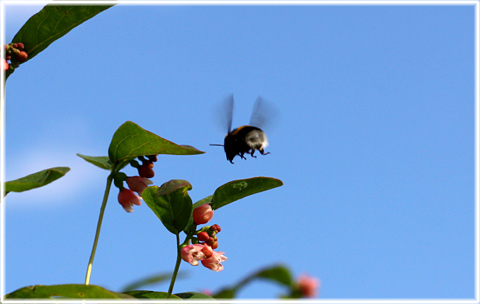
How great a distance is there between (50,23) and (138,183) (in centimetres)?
93

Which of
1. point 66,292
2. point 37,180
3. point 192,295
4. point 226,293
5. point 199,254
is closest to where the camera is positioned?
point 226,293

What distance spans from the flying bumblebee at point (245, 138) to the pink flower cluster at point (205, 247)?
3.29 feet

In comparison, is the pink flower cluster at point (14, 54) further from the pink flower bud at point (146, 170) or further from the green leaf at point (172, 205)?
the green leaf at point (172, 205)

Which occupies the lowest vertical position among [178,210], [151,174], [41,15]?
[178,210]

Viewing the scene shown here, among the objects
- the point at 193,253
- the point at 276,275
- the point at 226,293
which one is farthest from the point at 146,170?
the point at 276,275

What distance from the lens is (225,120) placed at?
387cm

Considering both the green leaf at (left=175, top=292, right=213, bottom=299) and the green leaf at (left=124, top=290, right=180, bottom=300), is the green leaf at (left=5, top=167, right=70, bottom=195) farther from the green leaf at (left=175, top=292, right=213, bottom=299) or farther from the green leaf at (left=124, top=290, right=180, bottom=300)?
the green leaf at (left=175, top=292, right=213, bottom=299)

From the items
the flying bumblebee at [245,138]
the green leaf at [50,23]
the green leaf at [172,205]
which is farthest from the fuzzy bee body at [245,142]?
the green leaf at [50,23]

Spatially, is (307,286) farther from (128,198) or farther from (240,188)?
(128,198)

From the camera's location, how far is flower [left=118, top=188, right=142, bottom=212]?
10.0ft

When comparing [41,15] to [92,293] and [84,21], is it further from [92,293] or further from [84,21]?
[92,293]

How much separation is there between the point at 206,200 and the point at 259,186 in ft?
1.21

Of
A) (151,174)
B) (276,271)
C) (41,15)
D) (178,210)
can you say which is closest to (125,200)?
(151,174)

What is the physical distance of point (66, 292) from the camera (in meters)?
2.02
